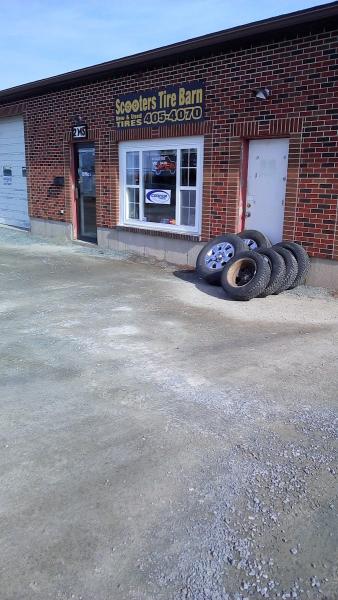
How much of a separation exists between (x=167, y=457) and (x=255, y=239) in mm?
5745

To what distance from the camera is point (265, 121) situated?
8.18 metres

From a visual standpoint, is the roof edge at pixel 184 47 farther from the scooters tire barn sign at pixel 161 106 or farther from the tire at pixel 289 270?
the tire at pixel 289 270

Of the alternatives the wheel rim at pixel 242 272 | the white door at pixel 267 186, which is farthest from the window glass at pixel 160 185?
the wheel rim at pixel 242 272

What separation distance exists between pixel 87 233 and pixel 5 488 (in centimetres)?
1056

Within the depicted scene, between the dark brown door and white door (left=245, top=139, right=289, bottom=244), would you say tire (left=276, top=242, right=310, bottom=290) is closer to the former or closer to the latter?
white door (left=245, top=139, right=289, bottom=244)

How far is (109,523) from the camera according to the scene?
2.64 m

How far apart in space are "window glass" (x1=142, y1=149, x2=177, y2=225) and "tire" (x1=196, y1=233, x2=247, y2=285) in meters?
1.93

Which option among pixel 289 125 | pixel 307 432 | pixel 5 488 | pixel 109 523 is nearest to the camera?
pixel 109 523

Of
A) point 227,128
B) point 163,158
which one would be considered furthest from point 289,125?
point 163,158

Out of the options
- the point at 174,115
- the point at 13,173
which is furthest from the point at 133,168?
the point at 13,173

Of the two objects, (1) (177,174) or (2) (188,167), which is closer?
(2) (188,167)

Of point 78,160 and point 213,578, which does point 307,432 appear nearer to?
point 213,578

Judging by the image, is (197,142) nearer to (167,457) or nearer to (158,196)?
(158,196)

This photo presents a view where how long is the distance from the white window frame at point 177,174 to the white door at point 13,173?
4.97 meters
